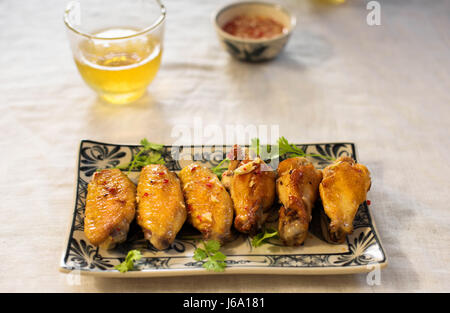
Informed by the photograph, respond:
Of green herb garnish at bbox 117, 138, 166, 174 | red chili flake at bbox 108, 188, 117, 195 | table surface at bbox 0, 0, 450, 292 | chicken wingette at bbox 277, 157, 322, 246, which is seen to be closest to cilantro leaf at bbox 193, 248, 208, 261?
table surface at bbox 0, 0, 450, 292

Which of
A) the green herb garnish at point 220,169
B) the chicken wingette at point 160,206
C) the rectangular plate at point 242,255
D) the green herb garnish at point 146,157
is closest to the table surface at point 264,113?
the rectangular plate at point 242,255

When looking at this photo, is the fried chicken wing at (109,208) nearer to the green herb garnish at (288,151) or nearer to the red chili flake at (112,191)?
the red chili flake at (112,191)

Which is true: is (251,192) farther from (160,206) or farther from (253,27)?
(253,27)

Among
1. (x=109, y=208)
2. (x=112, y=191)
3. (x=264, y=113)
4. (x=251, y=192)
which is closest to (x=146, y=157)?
(x=112, y=191)

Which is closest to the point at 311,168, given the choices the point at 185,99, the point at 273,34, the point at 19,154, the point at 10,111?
the point at 185,99

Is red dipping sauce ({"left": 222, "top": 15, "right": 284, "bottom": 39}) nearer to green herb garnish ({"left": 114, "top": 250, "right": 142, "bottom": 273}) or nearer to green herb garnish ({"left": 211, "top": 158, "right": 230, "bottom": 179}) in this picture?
green herb garnish ({"left": 211, "top": 158, "right": 230, "bottom": 179})

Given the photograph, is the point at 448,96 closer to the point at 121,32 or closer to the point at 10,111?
the point at 121,32
